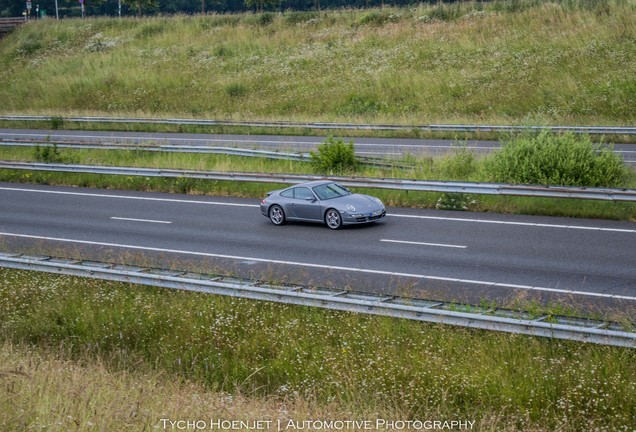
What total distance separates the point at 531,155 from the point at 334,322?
1238 centimetres

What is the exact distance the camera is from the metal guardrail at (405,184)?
19.3m

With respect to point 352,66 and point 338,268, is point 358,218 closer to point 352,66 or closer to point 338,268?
point 338,268

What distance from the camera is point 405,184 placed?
21.8m

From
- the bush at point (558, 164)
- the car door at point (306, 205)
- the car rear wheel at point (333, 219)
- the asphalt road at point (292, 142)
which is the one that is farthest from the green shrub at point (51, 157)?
the bush at point (558, 164)

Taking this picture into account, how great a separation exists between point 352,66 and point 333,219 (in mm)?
31590

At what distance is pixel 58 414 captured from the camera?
7.55 meters

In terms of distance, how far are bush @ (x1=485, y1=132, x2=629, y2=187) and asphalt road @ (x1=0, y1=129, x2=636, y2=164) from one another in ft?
10.1

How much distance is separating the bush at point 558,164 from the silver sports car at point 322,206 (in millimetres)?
4408

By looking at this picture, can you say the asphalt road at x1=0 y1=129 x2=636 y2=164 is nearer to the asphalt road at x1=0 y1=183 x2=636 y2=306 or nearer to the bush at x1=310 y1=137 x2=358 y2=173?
the bush at x1=310 y1=137 x2=358 y2=173

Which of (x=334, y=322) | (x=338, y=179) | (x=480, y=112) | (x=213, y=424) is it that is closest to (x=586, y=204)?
(x=338, y=179)

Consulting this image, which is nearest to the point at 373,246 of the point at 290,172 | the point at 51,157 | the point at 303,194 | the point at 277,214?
the point at 303,194

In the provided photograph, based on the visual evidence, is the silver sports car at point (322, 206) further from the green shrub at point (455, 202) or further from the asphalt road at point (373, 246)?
the green shrub at point (455, 202)

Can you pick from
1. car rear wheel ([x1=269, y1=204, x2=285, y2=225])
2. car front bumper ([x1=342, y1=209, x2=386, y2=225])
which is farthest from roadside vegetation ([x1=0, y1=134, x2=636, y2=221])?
car rear wheel ([x1=269, y1=204, x2=285, y2=225])

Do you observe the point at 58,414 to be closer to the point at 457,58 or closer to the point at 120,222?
the point at 120,222
